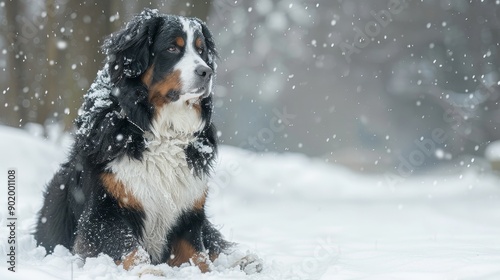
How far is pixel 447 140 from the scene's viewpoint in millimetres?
24125

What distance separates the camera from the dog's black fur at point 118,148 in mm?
4586

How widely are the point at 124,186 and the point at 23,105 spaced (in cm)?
1170

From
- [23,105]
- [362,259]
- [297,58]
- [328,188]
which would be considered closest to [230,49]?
[297,58]

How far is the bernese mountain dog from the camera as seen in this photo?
4598 millimetres

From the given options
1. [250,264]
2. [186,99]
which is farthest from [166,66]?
[250,264]

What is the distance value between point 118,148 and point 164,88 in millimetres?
550

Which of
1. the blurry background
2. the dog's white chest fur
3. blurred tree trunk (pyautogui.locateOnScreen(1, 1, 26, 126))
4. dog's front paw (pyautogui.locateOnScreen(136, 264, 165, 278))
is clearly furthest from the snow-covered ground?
blurred tree trunk (pyautogui.locateOnScreen(1, 1, 26, 126))

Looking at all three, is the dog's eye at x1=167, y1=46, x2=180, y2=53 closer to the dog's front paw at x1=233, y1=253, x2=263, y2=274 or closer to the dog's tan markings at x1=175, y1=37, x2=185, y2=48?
the dog's tan markings at x1=175, y1=37, x2=185, y2=48

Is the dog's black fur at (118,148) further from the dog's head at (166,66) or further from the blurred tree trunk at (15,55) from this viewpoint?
the blurred tree trunk at (15,55)

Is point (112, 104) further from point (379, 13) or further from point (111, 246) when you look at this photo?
point (379, 13)

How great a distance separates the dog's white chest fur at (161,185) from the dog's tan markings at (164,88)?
280 mm

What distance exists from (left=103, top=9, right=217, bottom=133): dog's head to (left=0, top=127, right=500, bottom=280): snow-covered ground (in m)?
1.15

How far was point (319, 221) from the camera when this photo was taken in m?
9.33

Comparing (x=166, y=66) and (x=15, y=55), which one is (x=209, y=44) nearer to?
(x=166, y=66)
